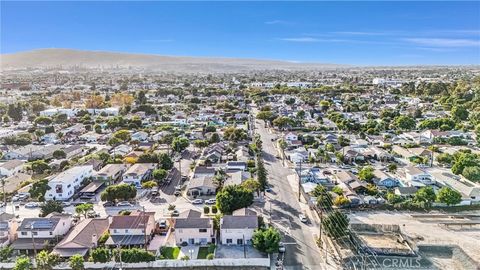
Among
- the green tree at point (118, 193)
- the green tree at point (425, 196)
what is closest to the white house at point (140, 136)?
the green tree at point (118, 193)

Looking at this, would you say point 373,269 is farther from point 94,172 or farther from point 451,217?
point 94,172

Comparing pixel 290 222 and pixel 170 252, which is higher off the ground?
pixel 290 222

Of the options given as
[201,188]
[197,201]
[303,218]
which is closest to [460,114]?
[303,218]

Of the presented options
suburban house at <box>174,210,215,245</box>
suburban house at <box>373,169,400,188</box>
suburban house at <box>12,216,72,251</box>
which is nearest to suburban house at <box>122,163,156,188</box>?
suburban house at <box>12,216,72,251</box>

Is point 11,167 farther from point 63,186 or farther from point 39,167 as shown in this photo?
point 63,186

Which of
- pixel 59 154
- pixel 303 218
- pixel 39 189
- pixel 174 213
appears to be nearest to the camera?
pixel 303 218

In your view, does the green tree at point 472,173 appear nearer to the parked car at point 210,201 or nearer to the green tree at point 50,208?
the parked car at point 210,201

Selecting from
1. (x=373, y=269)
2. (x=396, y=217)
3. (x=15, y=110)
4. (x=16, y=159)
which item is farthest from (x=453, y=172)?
(x=15, y=110)
